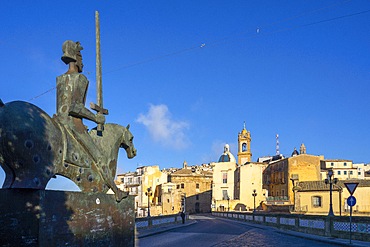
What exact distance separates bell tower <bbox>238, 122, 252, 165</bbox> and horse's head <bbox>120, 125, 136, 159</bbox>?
78.0m

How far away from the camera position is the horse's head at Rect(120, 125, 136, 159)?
25.2 feet

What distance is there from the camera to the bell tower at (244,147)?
84.8 metres

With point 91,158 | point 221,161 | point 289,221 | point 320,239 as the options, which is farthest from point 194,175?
point 91,158

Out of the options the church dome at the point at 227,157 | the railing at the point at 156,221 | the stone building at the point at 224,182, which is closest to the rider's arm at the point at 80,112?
the railing at the point at 156,221

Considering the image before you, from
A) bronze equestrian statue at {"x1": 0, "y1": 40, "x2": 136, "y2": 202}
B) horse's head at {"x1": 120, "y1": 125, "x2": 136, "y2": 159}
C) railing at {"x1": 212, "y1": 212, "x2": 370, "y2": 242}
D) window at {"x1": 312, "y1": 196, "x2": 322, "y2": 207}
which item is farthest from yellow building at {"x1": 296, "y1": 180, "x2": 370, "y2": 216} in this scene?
bronze equestrian statue at {"x1": 0, "y1": 40, "x2": 136, "y2": 202}

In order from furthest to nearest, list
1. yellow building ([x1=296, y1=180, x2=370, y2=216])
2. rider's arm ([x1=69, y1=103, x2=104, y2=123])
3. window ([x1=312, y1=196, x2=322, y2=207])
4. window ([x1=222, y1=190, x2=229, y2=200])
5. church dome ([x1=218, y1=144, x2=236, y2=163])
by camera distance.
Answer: church dome ([x1=218, y1=144, x2=236, y2=163]) → window ([x1=222, y1=190, x2=229, y2=200]) → window ([x1=312, y1=196, x2=322, y2=207]) → yellow building ([x1=296, y1=180, x2=370, y2=216]) → rider's arm ([x1=69, y1=103, x2=104, y2=123])

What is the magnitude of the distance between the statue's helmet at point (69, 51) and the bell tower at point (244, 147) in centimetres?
7965

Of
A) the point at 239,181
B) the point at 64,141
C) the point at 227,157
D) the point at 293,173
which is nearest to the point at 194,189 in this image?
the point at 227,157

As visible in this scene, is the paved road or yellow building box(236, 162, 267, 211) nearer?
the paved road

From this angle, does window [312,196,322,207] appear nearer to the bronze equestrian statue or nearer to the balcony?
the balcony

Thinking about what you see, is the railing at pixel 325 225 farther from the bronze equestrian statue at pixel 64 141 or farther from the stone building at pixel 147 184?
the stone building at pixel 147 184

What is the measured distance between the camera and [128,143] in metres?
7.79

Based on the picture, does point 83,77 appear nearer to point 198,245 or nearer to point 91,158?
point 91,158

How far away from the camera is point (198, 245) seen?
17.5 m
